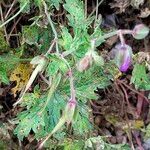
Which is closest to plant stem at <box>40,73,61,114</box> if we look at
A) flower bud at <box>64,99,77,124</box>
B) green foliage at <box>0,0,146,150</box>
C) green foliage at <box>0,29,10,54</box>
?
green foliage at <box>0,0,146,150</box>

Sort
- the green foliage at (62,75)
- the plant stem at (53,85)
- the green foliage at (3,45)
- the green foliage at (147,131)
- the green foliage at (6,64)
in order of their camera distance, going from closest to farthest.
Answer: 1. the plant stem at (53,85)
2. the green foliage at (62,75)
3. the green foliage at (6,64)
4. the green foliage at (3,45)
5. the green foliage at (147,131)

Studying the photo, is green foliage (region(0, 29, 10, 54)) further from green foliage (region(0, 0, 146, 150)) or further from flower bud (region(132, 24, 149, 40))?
flower bud (region(132, 24, 149, 40))

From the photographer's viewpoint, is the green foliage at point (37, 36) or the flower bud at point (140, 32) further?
the green foliage at point (37, 36)

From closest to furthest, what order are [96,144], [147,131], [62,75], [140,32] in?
[140,32] → [62,75] → [96,144] → [147,131]

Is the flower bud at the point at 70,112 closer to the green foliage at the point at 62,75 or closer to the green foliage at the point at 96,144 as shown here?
the green foliage at the point at 62,75

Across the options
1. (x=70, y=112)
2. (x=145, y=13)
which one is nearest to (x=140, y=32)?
(x=70, y=112)

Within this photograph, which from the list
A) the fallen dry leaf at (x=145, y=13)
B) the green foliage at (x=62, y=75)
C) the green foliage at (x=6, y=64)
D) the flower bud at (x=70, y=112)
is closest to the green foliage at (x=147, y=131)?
the green foliage at (x=62, y=75)

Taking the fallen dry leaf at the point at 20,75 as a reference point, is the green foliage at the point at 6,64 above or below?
above

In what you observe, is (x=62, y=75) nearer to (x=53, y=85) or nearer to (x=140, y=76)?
(x=53, y=85)

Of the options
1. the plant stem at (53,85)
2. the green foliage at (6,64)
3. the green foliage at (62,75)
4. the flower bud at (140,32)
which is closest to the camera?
the flower bud at (140,32)

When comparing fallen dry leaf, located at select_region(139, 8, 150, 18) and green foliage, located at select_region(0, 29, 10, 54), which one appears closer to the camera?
green foliage, located at select_region(0, 29, 10, 54)
